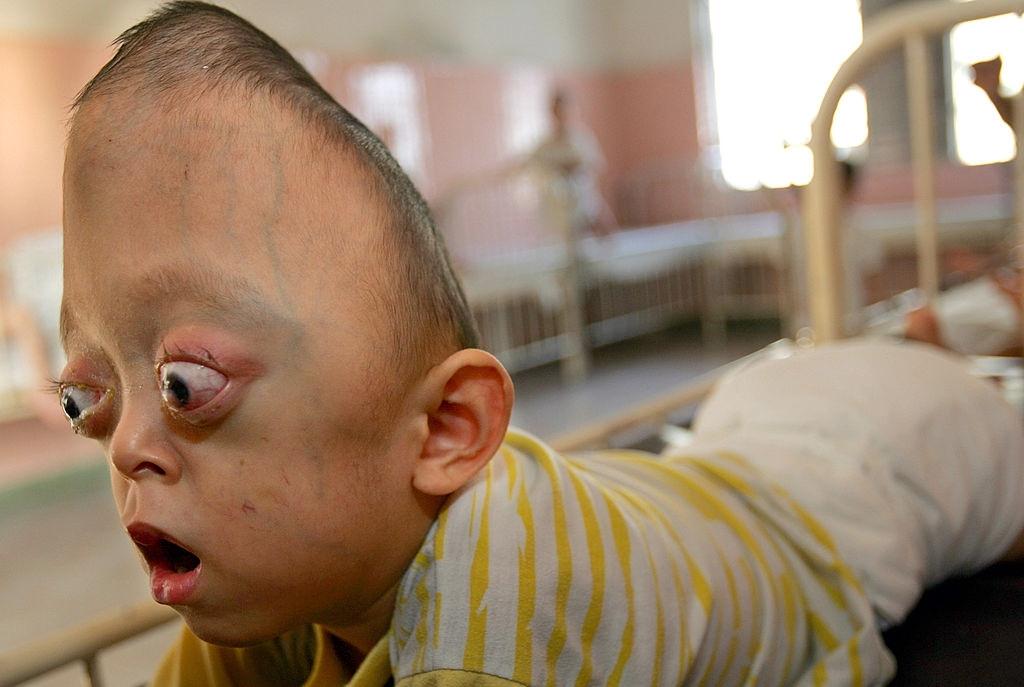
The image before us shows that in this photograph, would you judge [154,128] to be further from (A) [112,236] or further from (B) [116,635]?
(B) [116,635]

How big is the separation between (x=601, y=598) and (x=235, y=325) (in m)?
0.26

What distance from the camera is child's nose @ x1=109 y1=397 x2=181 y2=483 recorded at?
1.63ft

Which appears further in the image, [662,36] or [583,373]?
[662,36]

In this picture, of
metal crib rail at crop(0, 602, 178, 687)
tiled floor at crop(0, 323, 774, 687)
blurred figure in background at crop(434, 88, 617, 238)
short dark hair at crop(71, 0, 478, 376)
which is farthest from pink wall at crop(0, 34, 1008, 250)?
short dark hair at crop(71, 0, 478, 376)

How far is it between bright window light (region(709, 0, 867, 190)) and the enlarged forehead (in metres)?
5.95

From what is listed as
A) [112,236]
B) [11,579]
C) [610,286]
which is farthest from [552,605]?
[610,286]

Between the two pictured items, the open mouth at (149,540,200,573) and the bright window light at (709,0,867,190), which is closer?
the open mouth at (149,540,200,573)

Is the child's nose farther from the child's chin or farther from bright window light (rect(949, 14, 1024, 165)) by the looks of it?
bright window light (rect(949, 14, 1024, 165))

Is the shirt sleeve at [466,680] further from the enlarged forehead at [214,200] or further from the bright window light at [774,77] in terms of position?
the bright window light at [774,77]

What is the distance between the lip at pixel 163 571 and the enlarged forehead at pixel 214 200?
0.42ft

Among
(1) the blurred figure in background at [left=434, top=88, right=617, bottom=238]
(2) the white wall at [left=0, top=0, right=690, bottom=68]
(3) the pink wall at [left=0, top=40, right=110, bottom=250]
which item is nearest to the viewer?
(3) the pink wall at [left=0, top=40, right=110, bottom=250]

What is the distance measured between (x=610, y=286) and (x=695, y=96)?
1915 mm

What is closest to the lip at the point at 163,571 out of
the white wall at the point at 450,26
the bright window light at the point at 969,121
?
the white wall at the point at 450,26

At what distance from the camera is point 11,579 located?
2936 millimetres
